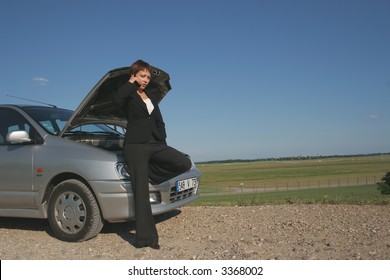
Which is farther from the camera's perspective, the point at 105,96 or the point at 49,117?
the point at 49,117

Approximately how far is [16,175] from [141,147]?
2.00 metres

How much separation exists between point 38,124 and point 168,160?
79.8 inches

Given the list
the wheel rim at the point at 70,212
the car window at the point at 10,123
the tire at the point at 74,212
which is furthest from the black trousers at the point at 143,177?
the car window at the point at 10,123

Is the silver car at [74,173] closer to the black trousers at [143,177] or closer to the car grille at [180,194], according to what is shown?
the car grille at [180,194]

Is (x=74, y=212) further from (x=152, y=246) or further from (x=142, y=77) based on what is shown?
(x=142, y=77)

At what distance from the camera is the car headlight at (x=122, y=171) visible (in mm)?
4359

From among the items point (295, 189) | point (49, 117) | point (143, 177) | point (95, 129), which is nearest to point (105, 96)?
point (95, 129)

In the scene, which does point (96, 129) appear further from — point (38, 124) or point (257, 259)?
point (257, 259)

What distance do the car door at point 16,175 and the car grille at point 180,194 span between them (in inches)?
74.2

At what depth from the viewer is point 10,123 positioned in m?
5.39

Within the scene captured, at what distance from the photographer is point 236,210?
655cm

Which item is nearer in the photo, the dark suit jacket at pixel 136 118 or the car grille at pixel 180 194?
the dark suit jacket at pixel 136 118

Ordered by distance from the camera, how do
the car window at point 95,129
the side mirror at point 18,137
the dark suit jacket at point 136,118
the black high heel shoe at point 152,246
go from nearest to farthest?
the black high heel shoe at point 152,246 < the dark suit jacket at point 136,118 < the side mirror at point 18,137 < the car window at point 95,129

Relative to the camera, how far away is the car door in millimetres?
4824
